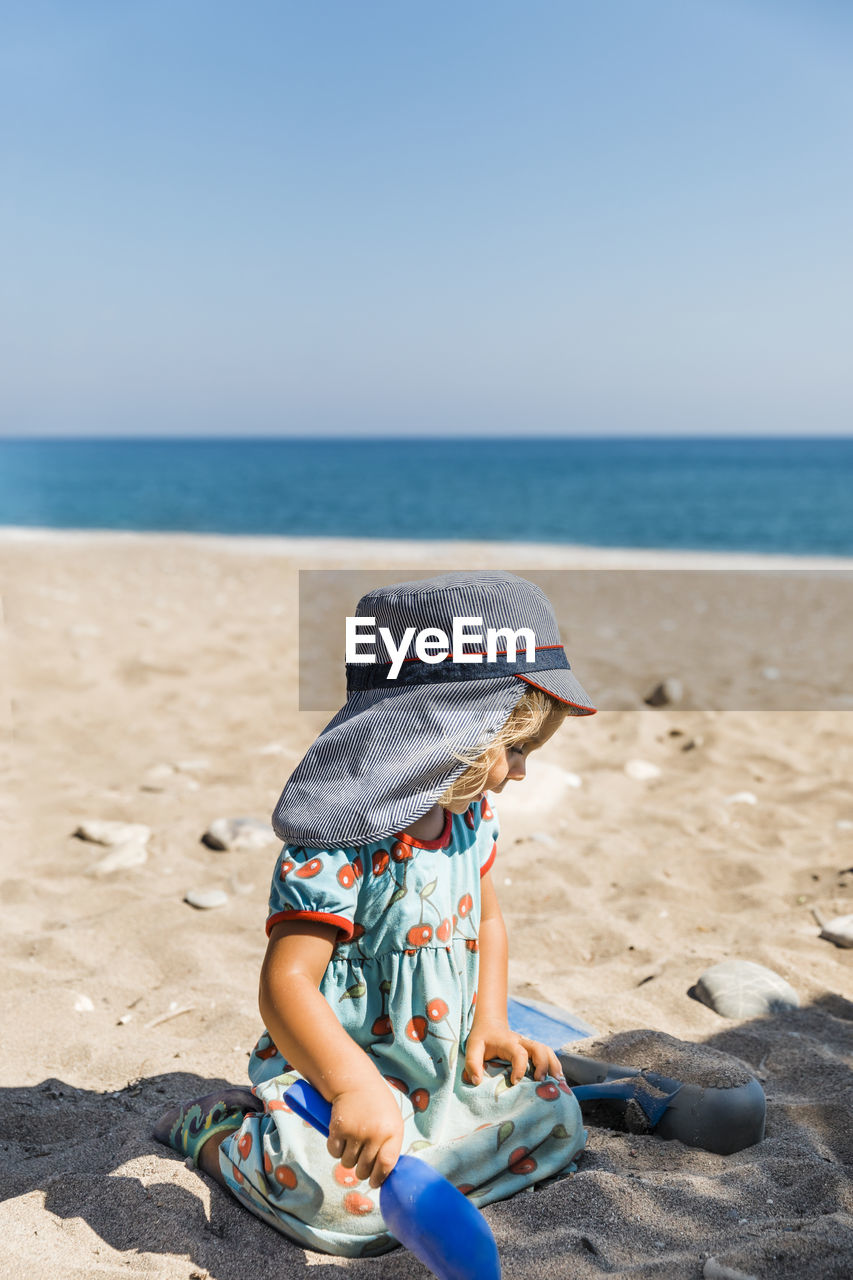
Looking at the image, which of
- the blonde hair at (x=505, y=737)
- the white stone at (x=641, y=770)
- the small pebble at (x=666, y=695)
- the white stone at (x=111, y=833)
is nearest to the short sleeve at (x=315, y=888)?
the blonde hair at (x=505, y=737)

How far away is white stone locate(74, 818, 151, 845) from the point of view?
4062mm

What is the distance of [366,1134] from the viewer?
1.71m

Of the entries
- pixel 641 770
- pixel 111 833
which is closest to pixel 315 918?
pixel 111 833

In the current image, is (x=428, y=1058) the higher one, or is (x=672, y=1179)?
(x=428, y=1058)

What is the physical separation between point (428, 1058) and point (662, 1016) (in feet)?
3.77

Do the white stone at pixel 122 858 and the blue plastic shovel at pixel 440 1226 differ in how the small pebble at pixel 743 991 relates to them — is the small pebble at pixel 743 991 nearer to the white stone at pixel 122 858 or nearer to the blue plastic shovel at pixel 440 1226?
the blue plastic shovel at pixel 440 1226

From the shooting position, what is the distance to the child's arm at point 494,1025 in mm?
2131

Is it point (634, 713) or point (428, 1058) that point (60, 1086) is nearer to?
point (428, 1058)

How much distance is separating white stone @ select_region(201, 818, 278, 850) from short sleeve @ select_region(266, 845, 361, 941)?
85.5 inches

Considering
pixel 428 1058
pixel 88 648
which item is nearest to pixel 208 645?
pixel 88 648

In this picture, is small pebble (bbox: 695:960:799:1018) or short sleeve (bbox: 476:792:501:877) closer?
short sleeve (bbox: 476:792:501:877)

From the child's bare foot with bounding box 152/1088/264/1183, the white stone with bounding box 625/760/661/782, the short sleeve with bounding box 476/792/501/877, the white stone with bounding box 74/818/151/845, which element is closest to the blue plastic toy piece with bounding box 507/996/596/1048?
the short sleeve with bounding box 476/792/501/877

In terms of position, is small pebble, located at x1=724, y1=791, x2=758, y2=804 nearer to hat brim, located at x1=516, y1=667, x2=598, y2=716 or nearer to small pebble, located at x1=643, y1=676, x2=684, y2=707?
small pebble, located at x1=643, y1=676, x2=684, y2=707

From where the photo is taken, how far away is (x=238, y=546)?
17484mm
